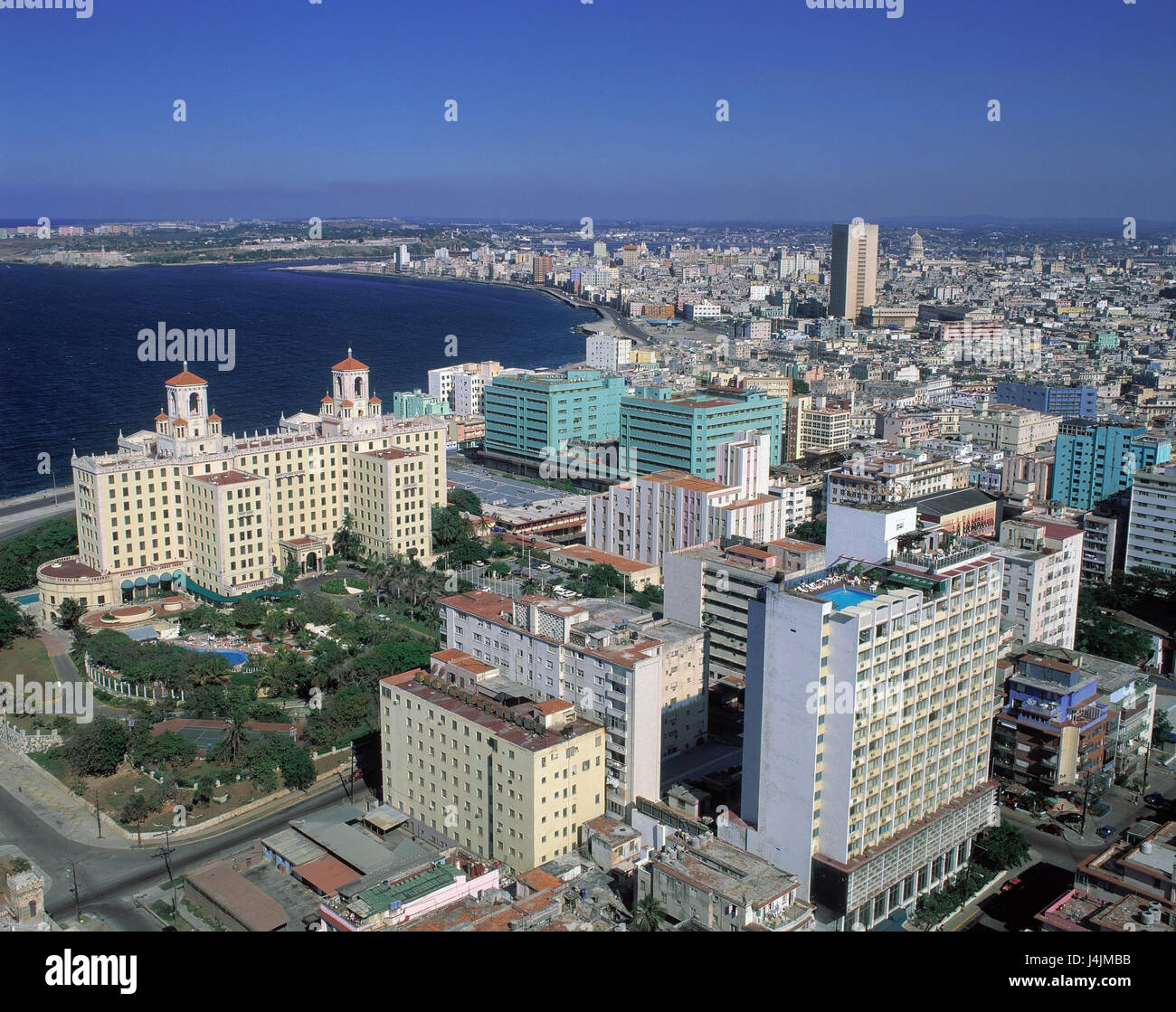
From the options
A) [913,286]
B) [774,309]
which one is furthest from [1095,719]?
[913,286]

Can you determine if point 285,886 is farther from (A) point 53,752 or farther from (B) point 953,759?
(B) point 953,759

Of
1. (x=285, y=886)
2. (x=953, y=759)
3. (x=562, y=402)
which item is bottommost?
(x=285, y=886)

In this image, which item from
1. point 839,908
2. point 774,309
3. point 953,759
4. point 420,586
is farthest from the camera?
point 774,309

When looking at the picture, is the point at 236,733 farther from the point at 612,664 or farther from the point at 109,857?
the point at 612,664

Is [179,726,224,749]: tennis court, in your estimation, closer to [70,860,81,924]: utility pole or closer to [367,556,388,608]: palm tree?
[70,860,81,924]: utility pole

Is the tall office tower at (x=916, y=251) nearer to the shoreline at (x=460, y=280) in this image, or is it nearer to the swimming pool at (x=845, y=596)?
the shoreline at (x=460, y=280)

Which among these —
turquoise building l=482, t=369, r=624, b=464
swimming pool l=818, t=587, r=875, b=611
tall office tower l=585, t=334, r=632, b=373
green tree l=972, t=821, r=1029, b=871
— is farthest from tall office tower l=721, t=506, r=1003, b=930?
tall office tower l=585, t=334, r=632, b=373

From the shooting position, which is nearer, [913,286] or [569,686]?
[569,686]
